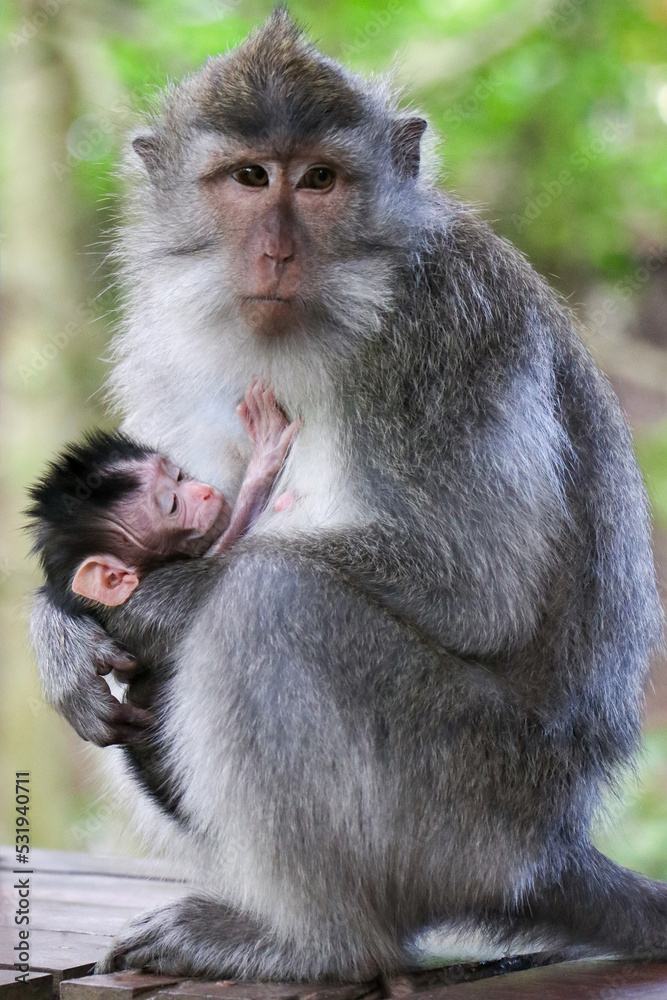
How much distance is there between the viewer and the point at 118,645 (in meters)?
3.40

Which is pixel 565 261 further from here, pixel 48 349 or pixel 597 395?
pixel 597 395

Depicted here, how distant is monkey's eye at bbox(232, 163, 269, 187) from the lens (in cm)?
359

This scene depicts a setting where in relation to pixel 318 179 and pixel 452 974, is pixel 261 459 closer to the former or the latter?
pixel 318 179

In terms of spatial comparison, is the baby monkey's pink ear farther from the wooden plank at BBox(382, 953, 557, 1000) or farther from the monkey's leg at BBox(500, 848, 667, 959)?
the monkey's leg at BBox(500, 848, 667, 959)

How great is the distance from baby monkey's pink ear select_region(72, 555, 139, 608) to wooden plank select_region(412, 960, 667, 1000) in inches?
51.5

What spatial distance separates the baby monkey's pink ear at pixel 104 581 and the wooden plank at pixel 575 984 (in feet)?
4.30

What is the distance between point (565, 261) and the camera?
852 cm

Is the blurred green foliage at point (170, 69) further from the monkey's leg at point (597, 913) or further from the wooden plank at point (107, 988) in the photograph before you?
the wooden plank at point (107, 988)

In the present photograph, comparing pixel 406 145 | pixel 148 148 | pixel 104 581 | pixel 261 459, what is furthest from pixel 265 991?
pixel 148 148

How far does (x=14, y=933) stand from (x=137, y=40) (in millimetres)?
5516

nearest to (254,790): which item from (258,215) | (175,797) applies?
(175,797)

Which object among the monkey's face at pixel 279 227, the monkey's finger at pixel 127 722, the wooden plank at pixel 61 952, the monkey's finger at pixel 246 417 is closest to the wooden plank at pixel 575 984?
the wooden plank at pixel 61 952

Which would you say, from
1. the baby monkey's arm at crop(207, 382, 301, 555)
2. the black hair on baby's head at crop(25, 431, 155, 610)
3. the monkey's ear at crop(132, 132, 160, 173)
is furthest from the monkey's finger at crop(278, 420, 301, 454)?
the monkey's ear at crop(132, 132, 160, 173)

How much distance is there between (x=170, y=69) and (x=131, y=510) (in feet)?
13.1
